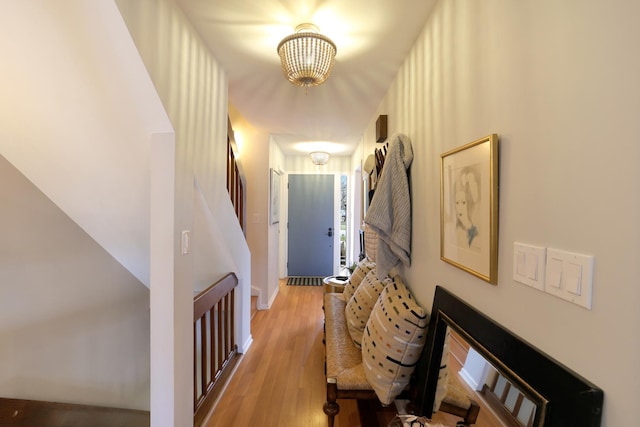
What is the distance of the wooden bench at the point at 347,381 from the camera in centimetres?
102

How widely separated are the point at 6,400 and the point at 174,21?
259 cm

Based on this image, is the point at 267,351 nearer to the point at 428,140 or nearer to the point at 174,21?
the point at 428,140

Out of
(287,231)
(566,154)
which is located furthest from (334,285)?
(566,154)

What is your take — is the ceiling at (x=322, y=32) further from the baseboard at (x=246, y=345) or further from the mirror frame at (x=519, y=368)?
the baseboard at (x=246, y=345)

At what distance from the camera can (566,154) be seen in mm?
615

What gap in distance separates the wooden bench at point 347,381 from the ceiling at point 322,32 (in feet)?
5.49

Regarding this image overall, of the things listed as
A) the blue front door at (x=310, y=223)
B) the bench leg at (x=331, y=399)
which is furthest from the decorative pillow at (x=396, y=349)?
the blue front door at (x=310, y=223)

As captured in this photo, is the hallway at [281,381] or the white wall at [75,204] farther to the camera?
the hallway at [281,381]

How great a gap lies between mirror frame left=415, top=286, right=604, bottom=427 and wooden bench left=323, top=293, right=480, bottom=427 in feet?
0.45

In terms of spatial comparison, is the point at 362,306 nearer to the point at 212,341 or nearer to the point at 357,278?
the point at 357,278

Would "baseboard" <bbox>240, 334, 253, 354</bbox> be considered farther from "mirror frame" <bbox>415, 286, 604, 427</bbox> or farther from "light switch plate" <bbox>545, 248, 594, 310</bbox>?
"light switch plate" <bbox>545, 248, 594, 310</bbox>

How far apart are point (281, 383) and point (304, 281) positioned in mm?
2746

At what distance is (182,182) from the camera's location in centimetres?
138

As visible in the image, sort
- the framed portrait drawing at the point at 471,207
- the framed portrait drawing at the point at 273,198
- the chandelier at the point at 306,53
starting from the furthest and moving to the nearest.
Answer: the framed portrait drawing at the point at 273,198
the chandelier at the point at 306,53
the framed portrait drawing at the point at 471,207
